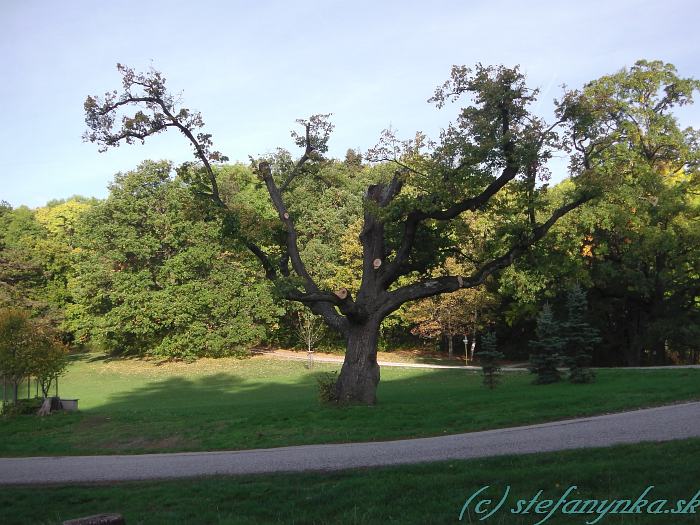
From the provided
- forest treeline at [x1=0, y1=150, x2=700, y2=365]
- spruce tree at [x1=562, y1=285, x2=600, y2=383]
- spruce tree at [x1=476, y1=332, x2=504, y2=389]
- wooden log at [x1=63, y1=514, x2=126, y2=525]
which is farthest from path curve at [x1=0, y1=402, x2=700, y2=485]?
forest treeline at [x1=0, y1=150, x2=700, y2=365]

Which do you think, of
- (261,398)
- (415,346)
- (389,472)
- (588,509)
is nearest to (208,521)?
(389,472)

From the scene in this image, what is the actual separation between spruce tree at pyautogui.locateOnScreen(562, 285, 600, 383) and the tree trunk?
25.9 ft

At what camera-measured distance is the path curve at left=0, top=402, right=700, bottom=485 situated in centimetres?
981

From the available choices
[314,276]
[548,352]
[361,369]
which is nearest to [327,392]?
[361,369]

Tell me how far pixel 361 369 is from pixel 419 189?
5087mm

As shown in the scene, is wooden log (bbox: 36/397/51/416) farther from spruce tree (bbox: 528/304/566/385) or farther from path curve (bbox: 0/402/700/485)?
spruce tree (bbox: 528/304/566/385)

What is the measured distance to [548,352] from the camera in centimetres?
2192

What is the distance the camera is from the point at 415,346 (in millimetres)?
54219

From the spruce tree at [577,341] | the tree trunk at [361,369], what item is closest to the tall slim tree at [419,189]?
the tree trunk at [361,369]

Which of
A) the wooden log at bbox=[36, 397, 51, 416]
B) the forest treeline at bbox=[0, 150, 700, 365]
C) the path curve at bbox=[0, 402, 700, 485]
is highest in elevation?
the forest treeline at bbox=[0, 150, 700, 365]

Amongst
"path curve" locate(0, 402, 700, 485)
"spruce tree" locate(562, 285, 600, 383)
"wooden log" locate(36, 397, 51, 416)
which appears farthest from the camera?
"spruce tree" locate(562, 285, 600, 383)

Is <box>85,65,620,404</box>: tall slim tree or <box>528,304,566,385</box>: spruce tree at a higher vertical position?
<box>85,65,620,404</box>: tall slim tree

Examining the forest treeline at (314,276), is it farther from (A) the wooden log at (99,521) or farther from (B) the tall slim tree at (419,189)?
(A) the wooden log at (99,521)

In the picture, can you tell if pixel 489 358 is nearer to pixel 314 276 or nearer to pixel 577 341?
pixel 577 341
